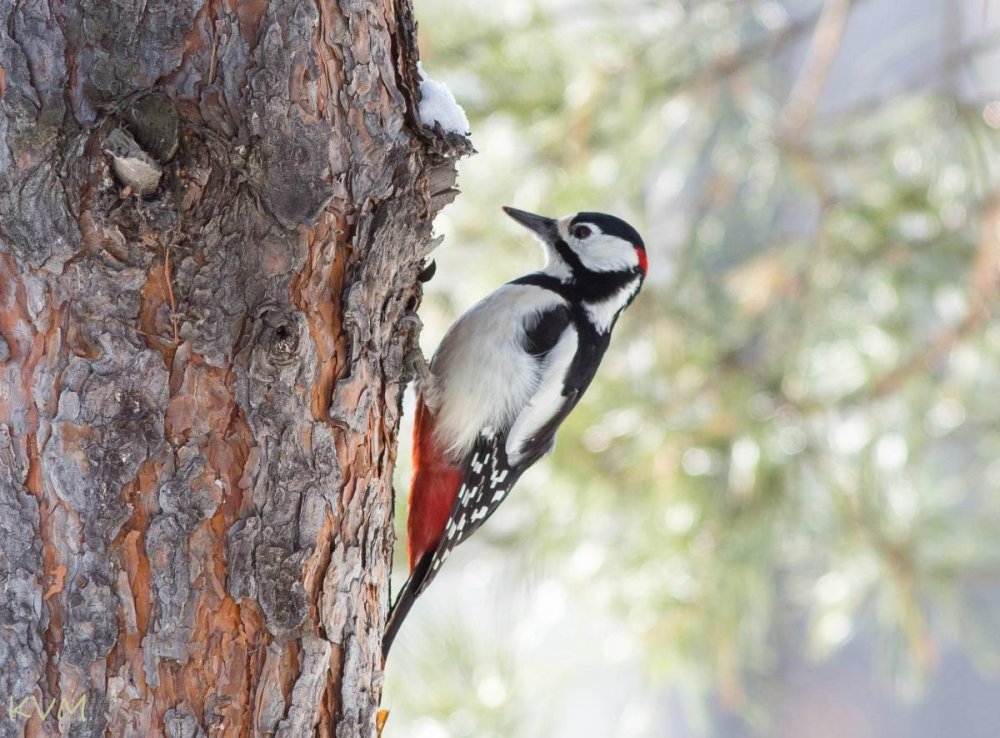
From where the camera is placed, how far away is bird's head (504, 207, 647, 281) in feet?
6.33

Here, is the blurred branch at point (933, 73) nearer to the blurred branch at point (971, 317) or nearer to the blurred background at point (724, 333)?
the blurred background at point (724, 333)

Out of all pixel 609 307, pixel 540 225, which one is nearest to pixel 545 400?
pixel 609 307

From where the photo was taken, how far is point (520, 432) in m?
1.84

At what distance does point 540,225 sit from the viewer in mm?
1990

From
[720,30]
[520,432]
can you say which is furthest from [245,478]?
[720,30]

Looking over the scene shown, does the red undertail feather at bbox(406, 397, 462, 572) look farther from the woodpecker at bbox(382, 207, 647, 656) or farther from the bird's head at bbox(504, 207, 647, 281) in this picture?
the bird's head at bbox(504, 207, 647, 281)

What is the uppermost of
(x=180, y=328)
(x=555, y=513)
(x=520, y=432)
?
(x=555, y=513)

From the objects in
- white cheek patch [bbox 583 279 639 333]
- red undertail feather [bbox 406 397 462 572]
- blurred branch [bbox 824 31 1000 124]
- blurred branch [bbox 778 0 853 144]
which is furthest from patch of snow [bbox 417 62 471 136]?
blurred branch [bbox 824 31 1000 124]

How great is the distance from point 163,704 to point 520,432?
95 cm

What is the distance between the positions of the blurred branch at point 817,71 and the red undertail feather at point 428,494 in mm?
1114

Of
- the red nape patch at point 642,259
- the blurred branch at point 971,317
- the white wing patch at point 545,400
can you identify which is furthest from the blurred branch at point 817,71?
the white wing patch at point 545,400

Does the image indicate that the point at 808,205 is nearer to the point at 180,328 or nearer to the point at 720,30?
the point at 720,30

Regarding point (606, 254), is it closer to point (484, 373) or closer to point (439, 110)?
point (484, 373)

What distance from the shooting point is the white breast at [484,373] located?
179 cm
